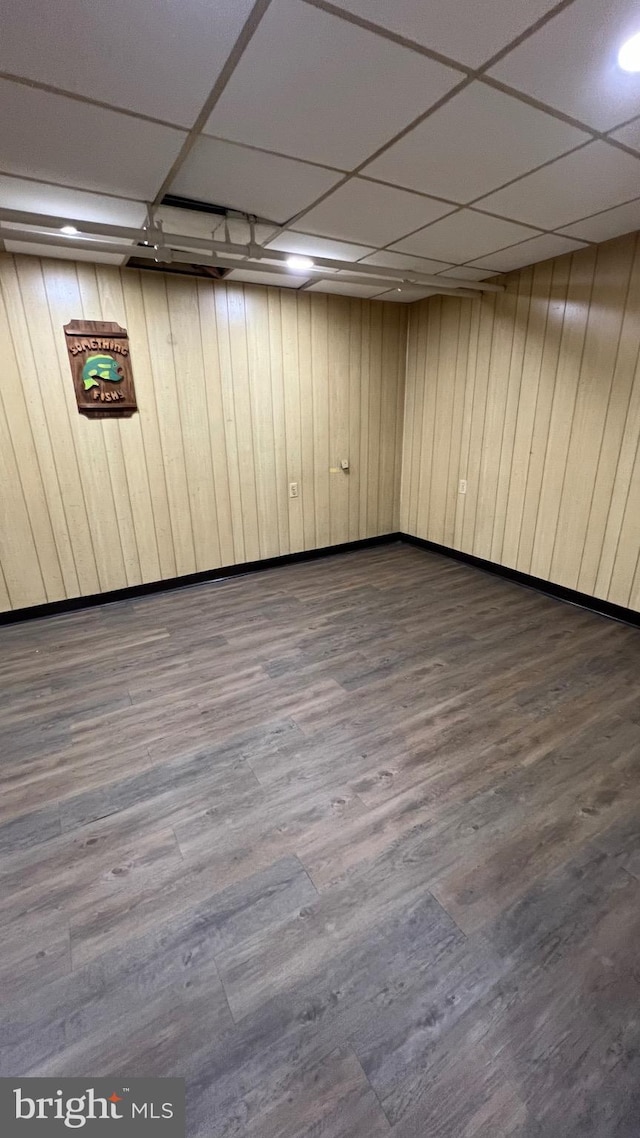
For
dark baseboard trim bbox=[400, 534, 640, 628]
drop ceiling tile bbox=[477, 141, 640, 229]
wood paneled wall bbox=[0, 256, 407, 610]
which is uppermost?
drop ceiling tile bbox=[477, 141, 640, 229]

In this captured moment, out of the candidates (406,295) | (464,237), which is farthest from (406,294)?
(464,237)

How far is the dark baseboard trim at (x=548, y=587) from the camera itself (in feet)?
10.4

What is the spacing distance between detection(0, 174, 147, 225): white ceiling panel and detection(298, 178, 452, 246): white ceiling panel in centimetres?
93

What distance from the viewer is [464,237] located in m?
2.66

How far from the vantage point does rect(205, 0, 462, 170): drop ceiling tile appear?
48.7 inches

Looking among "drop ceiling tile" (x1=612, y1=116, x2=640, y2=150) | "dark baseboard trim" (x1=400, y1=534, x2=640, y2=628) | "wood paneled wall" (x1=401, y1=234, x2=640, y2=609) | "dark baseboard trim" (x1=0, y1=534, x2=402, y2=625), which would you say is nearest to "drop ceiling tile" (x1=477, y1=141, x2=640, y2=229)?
"drop ceiling tile" (x1=612, y1=116, x2=640, y2=150)

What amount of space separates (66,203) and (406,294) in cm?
275

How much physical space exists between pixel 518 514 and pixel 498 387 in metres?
1.08

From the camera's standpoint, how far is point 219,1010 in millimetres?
1173

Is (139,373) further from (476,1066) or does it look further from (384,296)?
(476,1066)

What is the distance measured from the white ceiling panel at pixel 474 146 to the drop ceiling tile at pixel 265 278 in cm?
150

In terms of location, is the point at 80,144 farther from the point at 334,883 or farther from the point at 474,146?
the point at 334,883

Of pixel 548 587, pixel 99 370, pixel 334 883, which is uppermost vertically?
pixel 99 370

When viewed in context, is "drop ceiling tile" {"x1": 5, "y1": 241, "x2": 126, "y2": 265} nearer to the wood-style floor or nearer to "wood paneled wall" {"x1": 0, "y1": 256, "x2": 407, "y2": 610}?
"wood paneled wall" {"x1": 0, "y1": 256, "x2": 407, "y2": 610}
